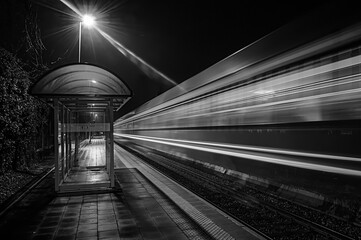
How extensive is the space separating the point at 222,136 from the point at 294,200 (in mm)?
2419

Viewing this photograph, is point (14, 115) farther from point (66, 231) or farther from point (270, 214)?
point (270, 214)

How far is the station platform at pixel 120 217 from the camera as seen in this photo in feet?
14.9

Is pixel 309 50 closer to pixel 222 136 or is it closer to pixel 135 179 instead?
pixel 222 136

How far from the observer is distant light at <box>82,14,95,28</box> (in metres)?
9.64

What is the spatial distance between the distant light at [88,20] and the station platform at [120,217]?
16.8 feet

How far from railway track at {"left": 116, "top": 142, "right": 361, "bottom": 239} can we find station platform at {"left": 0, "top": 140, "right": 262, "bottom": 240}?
548 millimetres

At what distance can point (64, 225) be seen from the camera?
194 inches

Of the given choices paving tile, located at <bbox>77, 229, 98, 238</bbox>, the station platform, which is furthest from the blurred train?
paving tile, located at <bbox>77, 229, 98, 238</bbox>

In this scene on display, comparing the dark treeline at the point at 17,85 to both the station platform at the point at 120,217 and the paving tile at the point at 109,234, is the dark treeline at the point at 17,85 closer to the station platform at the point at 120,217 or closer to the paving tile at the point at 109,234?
the station platform at the point at 120,217

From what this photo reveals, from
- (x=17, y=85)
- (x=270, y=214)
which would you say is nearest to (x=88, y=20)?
(x=17, y=85)

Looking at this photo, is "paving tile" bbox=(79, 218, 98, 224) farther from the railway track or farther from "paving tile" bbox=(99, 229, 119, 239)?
the railway track

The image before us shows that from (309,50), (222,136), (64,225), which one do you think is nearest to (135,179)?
(222,136)

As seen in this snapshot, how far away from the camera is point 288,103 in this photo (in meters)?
5.75

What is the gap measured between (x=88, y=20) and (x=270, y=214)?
758 cm
